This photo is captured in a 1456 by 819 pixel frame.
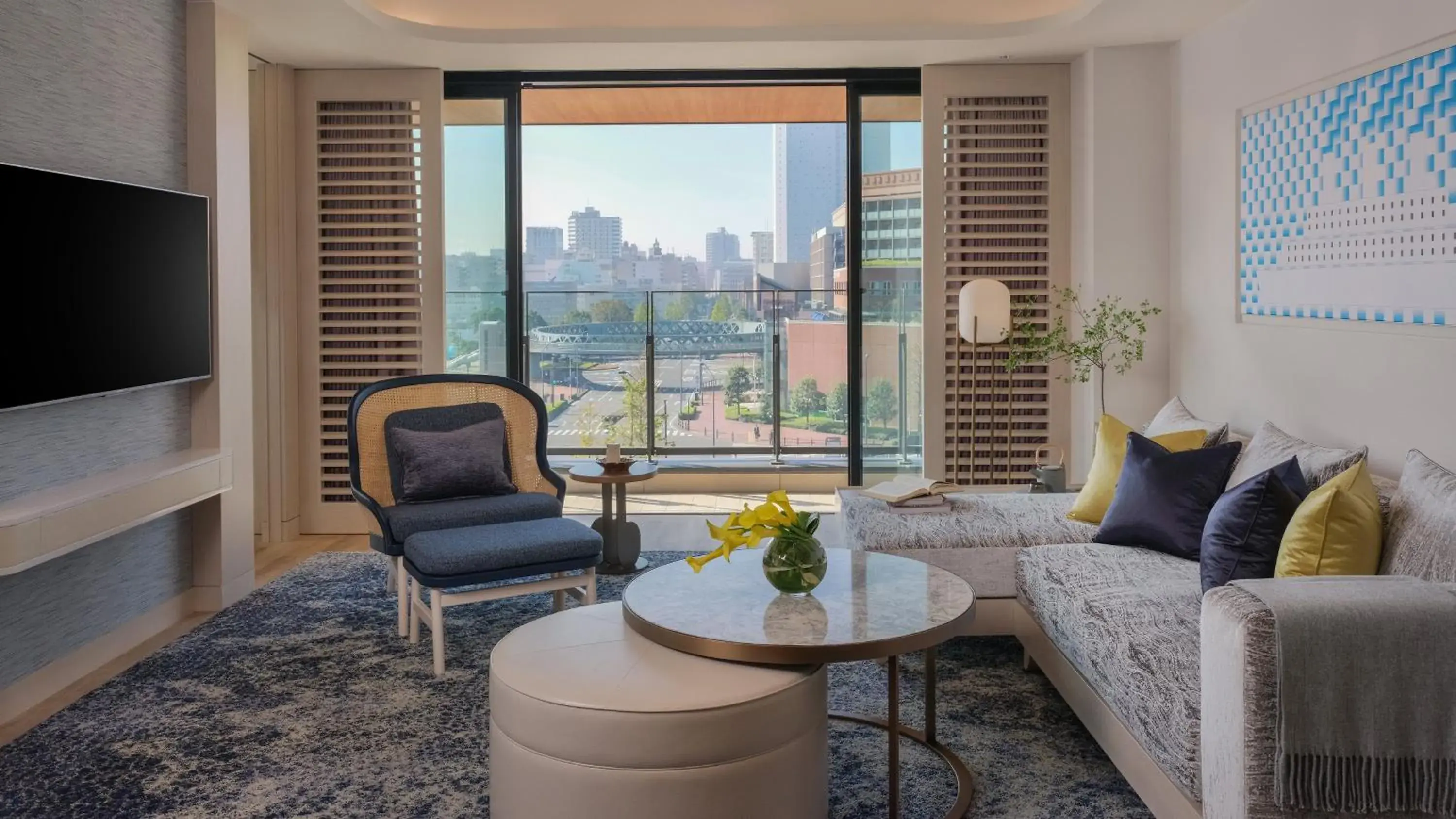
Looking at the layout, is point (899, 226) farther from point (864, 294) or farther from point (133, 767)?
point (133, 767)

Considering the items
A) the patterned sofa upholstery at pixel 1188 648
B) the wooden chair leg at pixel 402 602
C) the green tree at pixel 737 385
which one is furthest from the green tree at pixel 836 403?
the patterned sofa upholstery at pixel 1188 648

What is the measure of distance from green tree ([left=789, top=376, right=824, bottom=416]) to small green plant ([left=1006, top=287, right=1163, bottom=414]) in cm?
203

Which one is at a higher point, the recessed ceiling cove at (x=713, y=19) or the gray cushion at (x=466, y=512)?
the recessed ceiling cove at (x=713, y=19)

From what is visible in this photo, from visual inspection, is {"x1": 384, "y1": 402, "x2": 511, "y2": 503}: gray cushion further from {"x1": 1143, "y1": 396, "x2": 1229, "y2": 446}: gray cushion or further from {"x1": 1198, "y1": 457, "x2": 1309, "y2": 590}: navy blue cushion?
{"x1": 1198, "y1": 457, "x2": 1309, "y2": 590}: navy blue cushion

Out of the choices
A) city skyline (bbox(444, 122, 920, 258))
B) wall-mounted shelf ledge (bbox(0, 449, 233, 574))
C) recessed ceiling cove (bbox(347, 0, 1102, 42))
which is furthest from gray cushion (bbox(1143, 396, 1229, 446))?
city skyline (bbox(444, 122, 920, 258))

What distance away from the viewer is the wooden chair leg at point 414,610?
428 cm

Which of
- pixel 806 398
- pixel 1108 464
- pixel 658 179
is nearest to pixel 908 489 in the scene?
pixel 1108 464

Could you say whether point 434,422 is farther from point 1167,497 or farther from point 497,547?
point 1167,497

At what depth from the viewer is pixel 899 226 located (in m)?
6.52

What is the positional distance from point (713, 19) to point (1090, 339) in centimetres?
238

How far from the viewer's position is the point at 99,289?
395 centimetres

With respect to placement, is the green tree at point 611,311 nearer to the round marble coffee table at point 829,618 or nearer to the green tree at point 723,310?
the green tree at point 723,310

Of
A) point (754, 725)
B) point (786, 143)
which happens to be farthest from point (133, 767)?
point (786, 143)

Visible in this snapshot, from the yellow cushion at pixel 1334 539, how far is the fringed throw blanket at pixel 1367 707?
563 mm
